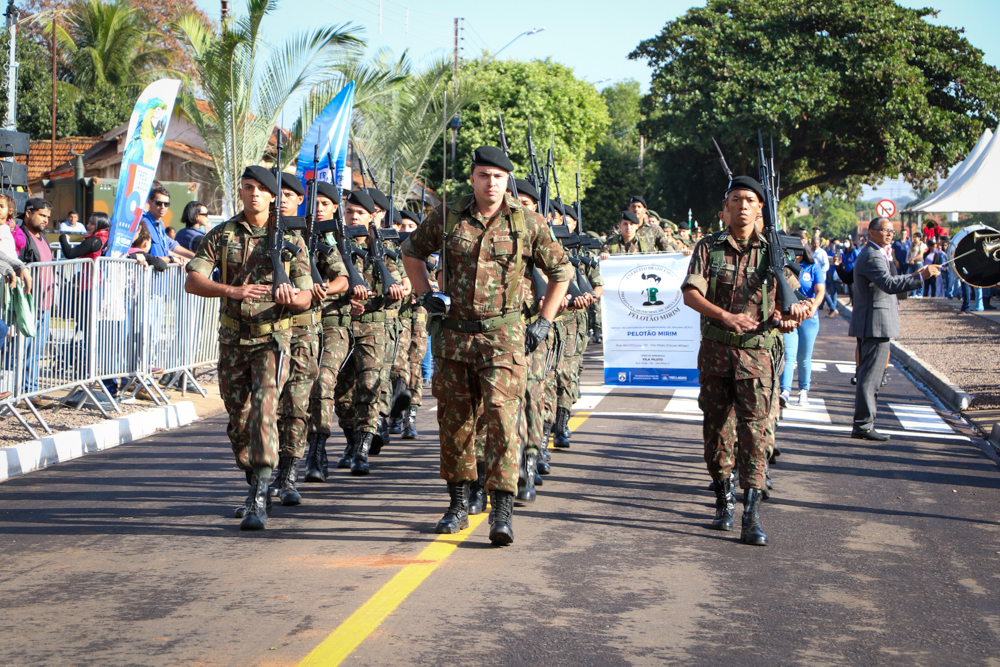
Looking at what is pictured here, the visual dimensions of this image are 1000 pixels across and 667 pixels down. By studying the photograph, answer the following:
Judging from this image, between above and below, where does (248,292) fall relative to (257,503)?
above

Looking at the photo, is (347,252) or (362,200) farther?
(362,200)

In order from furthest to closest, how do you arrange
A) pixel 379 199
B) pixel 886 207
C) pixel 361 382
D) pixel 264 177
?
pixel 886 207, pixel 379 199, pixel 361 382, pixel 264 177

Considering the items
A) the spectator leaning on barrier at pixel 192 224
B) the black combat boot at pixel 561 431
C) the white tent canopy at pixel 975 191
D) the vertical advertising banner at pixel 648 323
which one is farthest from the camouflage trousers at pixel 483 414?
the white tent canopy at pixel 975 191

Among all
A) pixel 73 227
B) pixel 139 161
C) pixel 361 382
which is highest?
pixel 139 161

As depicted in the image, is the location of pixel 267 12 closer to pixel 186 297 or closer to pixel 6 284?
pixel 186 297

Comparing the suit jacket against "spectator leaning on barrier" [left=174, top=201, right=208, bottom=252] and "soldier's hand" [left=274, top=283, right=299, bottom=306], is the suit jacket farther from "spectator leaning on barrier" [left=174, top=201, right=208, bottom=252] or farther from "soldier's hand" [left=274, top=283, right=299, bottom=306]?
"spectator leaning on barrier" [left=174, top=201, right=208, bottom=252]

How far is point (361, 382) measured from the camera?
852cm

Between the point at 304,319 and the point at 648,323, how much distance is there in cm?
439

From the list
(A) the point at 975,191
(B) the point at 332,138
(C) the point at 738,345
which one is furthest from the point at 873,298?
(B) the point at 332,138

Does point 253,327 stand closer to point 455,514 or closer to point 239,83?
point 455,514

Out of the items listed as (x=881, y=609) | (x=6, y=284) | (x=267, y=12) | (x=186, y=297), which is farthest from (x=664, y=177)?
(x=881, y=609)

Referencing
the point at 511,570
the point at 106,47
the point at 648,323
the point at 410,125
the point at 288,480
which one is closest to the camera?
the point at 511,570

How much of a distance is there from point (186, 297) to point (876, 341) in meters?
7.14

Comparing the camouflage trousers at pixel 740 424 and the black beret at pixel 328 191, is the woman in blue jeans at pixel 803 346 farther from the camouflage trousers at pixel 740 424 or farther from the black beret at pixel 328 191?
the black beret at pixel 328 191
